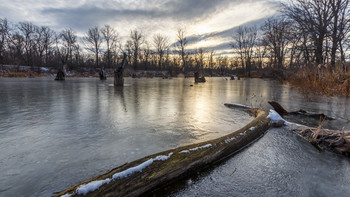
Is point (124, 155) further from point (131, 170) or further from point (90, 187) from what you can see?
point (90, 187)

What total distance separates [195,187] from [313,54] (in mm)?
14779

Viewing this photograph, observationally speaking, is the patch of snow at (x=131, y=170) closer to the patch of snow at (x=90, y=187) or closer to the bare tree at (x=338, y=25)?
the patch of snow at (x=90, y=187)

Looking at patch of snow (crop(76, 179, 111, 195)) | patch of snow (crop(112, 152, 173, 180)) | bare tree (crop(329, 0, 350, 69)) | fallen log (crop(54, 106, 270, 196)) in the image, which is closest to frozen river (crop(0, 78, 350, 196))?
fallen log (crop(54, 106, 270, 196))

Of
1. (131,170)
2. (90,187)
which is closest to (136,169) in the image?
(131,170)

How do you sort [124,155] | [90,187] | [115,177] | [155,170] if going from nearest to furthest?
[90,187] → [115,177] → [155,170] → [124,155]

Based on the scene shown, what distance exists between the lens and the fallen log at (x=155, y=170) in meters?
1.29

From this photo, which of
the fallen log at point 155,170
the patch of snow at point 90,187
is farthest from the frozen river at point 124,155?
the patch of snow at point 90,187

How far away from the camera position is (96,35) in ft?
142

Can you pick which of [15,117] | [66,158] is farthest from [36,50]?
[66,158]

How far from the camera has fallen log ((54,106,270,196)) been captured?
129cm

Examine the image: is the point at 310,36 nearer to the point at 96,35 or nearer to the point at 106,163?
the point at 106,163

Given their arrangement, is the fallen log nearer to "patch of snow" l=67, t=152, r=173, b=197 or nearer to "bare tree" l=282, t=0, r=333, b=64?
"patch of snow" l=67, t=152, r=173, b=197

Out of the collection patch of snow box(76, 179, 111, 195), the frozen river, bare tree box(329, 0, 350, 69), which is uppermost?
bare tree box(329, 0, 350, 69)

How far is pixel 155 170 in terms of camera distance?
1.61 meters
